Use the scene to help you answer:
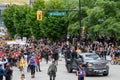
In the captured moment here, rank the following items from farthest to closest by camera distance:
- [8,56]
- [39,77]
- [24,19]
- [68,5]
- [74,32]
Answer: [24,19] → [68,5] → [74,32] → [8,56] → [39,77]

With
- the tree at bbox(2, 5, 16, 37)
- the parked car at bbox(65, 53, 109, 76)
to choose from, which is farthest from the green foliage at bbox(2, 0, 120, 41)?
the parked car at bbox(65, 53, 109, 76)

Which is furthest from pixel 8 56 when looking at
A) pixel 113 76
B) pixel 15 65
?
Result: pixel 113 76

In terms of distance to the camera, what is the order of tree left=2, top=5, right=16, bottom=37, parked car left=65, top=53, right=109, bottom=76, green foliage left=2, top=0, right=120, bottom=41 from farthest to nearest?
tree left=2, top=5, right=16, bottom=37 → green foliage left=2, top=0, right=120, bottom=41 → parked car left=65, top=53, right=109, bottom=76

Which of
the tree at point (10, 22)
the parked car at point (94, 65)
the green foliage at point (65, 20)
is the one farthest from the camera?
the tree at point (10, 22)

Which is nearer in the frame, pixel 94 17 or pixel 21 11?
pixel 94 17

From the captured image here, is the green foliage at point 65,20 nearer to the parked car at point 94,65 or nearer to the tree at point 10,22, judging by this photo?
the tree at point 10,22

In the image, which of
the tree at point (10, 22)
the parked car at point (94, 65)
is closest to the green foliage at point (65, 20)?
the tree at point (10, 22)

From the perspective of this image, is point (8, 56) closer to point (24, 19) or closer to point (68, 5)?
point (68, 5)

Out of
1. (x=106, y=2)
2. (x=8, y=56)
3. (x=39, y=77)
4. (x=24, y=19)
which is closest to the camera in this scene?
(x=39, y=77)

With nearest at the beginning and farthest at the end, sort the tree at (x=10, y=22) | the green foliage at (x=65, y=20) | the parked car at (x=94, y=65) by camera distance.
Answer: the parked car at (x=94, y=65) < the green foliage at (x=65, y=20) < the tree at (x=10, y=22)

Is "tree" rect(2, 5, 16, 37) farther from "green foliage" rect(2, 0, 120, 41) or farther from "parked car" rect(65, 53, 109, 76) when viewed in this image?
"parked car" rect(65, 53, 109, 76)

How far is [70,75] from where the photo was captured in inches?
1294

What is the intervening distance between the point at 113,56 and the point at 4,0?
8813cm

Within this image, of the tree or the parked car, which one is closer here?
the parked car
